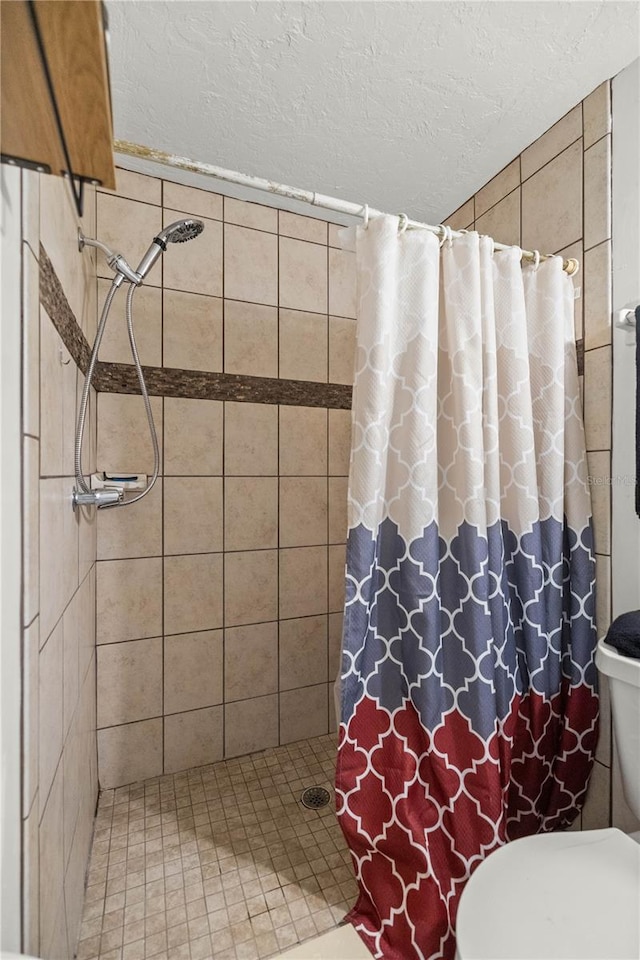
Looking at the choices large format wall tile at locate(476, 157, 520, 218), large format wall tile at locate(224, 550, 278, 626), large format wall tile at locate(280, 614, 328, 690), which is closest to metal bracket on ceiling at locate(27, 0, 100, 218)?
large format wall tile at locate(224, 550, 278, 626)

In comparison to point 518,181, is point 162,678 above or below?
below

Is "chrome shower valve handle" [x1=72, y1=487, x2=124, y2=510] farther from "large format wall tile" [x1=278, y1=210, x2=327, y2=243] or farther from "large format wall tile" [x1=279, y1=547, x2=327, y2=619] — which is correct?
"large format wall tile" [x1=278, y1=210, x2=327, y2=243]

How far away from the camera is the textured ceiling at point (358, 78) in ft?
3.65

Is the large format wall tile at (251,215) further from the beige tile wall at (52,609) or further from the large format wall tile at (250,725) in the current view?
the large format wall tile at (250,725)

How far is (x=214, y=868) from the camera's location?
1.35 metres

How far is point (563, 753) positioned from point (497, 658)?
39cm

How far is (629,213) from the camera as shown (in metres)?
1.27

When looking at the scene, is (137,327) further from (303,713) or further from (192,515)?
(303,713)

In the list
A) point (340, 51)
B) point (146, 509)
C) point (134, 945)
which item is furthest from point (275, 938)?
point (340, 51)

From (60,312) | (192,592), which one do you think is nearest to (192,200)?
(60,312)

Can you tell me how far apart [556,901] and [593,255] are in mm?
1558

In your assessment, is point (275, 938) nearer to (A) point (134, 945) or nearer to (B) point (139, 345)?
(A) point (134, 945)

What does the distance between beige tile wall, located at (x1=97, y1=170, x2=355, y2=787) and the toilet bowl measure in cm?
114

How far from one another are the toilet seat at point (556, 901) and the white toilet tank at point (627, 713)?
0.11 metres
